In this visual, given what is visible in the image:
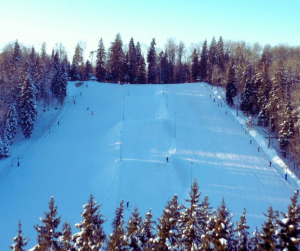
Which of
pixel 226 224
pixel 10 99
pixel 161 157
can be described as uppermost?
pixel 10 99

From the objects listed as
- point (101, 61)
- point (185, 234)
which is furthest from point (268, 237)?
point (101, 61)

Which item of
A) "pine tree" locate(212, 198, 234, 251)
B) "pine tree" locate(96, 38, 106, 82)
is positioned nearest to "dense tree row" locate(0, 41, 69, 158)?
"pine tree" locate(96, 38, 106, 82)

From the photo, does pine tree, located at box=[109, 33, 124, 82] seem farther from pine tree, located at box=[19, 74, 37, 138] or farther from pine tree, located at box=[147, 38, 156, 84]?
pine tree, located at box=[19, 74, 37, 138]

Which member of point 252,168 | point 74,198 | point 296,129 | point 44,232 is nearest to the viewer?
point 44,232

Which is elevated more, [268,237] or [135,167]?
[268,237]

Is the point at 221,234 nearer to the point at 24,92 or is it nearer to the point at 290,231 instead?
the point at 290,231

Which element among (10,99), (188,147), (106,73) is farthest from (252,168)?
(106,73)

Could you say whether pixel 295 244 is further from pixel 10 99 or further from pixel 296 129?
pixel 10 99
